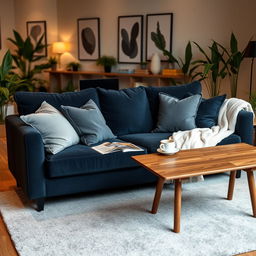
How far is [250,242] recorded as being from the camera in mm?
2648

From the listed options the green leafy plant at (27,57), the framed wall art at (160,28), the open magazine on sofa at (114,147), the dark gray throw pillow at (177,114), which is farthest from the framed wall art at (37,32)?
the open magazine on sofa at (114,147)

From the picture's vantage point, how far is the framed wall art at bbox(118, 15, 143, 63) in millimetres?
6687

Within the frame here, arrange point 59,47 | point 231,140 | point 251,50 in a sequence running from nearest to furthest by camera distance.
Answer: point 231,140 → point 251,50 → point 59,47

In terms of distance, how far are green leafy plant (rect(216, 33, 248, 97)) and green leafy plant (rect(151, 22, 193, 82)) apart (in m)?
0.46

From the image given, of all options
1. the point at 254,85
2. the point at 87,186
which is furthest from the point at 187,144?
the point at 254,85

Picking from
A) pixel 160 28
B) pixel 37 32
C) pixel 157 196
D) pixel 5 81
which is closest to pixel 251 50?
pixel 160 28

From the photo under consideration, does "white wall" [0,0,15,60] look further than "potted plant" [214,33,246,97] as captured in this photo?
Yes

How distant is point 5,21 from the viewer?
8867 millimetres

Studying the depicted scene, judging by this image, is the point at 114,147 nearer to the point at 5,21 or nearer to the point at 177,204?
the point at 177,204

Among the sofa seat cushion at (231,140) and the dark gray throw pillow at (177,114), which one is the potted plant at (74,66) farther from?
the sofa seat cushion at (231,140)

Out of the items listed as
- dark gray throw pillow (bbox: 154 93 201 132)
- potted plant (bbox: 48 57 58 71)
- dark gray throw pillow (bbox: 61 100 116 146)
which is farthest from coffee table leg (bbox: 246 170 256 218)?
potted plant (bbox: 48 57 58 71)

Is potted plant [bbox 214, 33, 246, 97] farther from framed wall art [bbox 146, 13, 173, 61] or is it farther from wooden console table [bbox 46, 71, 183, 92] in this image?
framed wall art [bbox 146, 13, 173, 61]

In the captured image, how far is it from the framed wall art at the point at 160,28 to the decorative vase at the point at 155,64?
148 millimetres

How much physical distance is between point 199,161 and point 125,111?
1.35 meters
